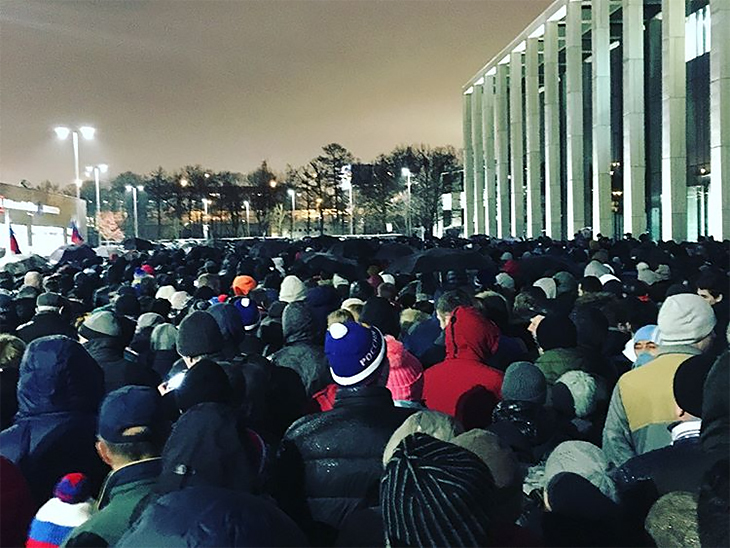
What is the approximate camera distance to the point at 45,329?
330 inches

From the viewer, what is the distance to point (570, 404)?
5391 mm

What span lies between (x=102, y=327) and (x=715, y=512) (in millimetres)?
5287

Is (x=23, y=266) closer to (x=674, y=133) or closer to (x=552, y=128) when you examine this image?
(x=674, y=133)

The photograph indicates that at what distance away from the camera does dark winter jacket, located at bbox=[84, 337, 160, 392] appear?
6.52 meters

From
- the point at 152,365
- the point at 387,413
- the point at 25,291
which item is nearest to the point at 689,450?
the point at 387,413

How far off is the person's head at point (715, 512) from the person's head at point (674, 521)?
0.76 ft

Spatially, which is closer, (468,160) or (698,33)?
(698,33)

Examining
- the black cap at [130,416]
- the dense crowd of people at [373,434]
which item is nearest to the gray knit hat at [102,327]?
the dense crowd of people at [373,434]

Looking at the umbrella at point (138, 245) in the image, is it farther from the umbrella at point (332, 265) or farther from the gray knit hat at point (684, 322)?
the gray knit hat at point (684, 322)

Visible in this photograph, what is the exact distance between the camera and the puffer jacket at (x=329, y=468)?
157 inches

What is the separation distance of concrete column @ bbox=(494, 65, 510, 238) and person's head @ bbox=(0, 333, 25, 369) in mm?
60471

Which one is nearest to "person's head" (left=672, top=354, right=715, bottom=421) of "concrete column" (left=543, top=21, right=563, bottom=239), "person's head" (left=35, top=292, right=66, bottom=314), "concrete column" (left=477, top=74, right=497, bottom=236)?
"person's head" (left=35, top=292, right=66, bottom=314)

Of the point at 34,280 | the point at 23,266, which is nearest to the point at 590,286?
the point at 34,280

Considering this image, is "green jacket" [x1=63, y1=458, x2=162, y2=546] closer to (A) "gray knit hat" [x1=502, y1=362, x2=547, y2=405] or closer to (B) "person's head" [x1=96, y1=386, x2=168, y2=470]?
(B) "person's head" [x1=96, y1=386, x2=168, y2=470]
